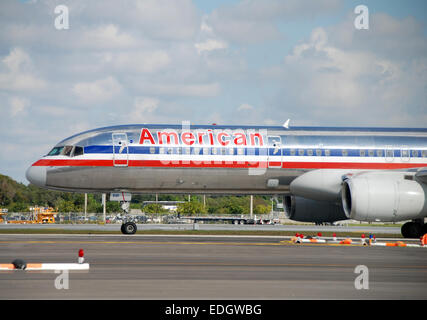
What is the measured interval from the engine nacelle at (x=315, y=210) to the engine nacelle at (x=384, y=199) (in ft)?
16.4

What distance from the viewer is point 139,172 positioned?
3017 cm

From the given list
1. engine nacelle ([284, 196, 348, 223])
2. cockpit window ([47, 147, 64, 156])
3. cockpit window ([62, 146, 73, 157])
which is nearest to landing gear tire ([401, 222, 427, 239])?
engine nacelle ([284, 196, 348, 223])

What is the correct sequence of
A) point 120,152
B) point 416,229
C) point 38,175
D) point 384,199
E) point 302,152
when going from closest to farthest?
point 384,199 → point 38,175 → point 120,152 → point 302,152 → point 416,229

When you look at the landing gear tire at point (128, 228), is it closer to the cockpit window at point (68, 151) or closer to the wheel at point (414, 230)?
the cockpit window at point (68, 151)

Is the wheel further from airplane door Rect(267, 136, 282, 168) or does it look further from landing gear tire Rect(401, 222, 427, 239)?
airplane door Rect(267, 136, 282, 168)

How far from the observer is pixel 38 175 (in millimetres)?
29859

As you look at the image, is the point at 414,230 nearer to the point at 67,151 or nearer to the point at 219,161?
the point at 219,161

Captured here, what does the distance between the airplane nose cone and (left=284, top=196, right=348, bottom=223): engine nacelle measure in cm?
1306

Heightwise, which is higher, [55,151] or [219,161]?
[55,151]

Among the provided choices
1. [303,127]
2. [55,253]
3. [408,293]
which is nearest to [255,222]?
[303,127]

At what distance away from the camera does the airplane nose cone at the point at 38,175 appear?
97.9 ft

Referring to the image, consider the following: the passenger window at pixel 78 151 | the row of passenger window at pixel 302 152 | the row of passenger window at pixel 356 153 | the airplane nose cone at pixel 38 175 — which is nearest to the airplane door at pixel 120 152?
the row of passenger window at pixel 302 152

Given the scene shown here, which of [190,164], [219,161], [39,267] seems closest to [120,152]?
[190,164]

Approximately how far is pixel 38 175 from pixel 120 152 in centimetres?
419
